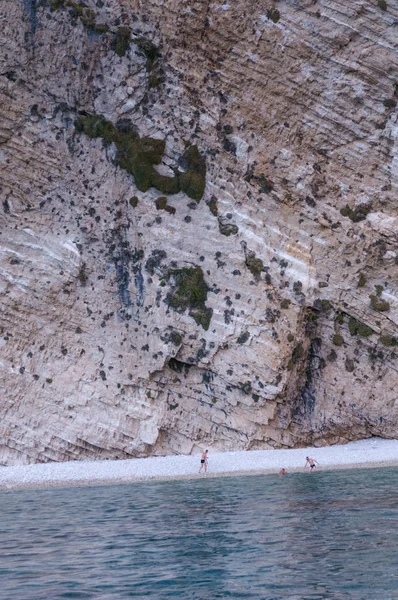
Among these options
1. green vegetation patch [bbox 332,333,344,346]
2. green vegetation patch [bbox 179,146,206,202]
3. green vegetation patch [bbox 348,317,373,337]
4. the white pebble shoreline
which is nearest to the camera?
the white pebble shoreline

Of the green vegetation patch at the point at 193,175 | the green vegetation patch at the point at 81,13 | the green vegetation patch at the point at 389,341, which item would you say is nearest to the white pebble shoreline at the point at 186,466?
the green vegetation patch at the point at 389,341

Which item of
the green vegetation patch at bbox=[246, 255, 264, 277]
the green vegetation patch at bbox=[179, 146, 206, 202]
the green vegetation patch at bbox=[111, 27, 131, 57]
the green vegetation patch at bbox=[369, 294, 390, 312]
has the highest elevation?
the green vegetation patch at bbox=[111, 27, 131, 57]

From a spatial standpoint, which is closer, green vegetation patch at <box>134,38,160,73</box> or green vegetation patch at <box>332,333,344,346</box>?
green vegetation patch at <box>332,333,344,346</box>

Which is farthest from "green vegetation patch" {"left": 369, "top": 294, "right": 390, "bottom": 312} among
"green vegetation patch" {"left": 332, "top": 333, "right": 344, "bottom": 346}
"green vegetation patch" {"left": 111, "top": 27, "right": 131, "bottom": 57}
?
"green vegetation patch" {"left": 111, "top": 27, "right": 131, "bottom": 57}

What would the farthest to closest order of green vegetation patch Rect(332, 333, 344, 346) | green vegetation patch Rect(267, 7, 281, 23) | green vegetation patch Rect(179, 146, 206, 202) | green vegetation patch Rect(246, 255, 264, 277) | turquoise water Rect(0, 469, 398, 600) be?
1. green vegetation patch Rect(179, 146, 206, 202)
2. green vegetation patch Rect(332, 333, 344, 346)
3. green vegetation patch Rect(246, 255, 264, 277)
4. green vegetation patch Rect(267, 7, 281, 23)
5. turquoise water Rect(0, 469, 398, 600)

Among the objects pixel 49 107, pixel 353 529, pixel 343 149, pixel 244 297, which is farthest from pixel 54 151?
pixel 353 529

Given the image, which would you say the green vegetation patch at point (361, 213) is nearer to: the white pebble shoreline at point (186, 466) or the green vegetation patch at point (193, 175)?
the green vegetation patch at point (193, 175)

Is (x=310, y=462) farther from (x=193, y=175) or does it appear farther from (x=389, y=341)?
(x=193, y=175)

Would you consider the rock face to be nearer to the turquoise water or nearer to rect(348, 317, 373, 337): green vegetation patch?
rect(348, 317, 373, 337): green vegetation patch
